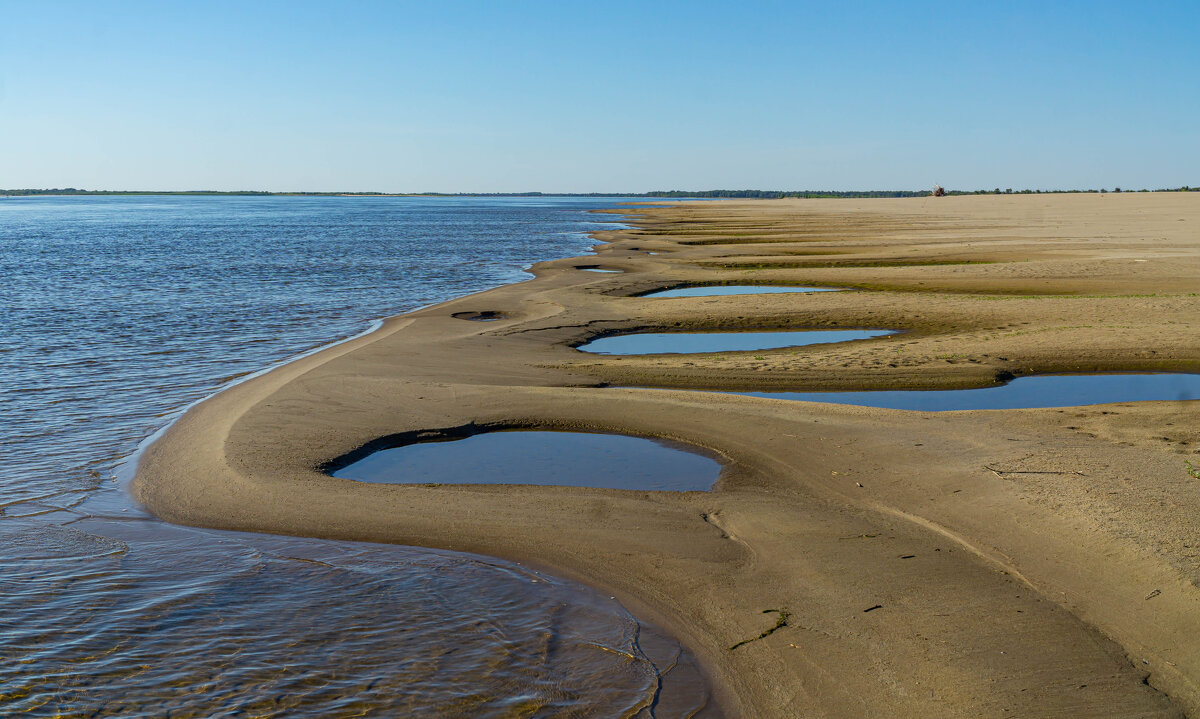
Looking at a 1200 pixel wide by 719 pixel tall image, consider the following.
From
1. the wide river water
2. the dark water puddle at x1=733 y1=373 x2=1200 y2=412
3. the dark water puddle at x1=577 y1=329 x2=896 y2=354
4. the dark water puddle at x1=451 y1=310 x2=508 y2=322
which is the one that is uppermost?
the dark water puddle at x1=451 y1=310 x2=508 y2=322

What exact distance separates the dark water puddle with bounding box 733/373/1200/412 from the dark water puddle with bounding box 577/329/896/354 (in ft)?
15.2

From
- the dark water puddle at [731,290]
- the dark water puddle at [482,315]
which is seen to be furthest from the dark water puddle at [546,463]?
the dark water puddle at [731,290]

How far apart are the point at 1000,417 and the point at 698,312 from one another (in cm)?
1248

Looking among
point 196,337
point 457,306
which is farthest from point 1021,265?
point 196,337

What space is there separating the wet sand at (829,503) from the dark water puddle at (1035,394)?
1.64 feet

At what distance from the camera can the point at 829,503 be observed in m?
9.33

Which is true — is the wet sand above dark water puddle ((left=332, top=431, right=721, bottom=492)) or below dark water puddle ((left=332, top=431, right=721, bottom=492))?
above

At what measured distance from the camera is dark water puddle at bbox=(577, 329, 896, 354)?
1997 centimetres

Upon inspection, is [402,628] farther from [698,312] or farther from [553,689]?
[698,312]

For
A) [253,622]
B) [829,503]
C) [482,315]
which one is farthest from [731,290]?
[253,622]

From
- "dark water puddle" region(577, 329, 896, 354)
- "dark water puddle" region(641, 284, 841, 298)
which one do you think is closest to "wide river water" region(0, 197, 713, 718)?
"dark water puddle" region(577, 329, 896, 354)

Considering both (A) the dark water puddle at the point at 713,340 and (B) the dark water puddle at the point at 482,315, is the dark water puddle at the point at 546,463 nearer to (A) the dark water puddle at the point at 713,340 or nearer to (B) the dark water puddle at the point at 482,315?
(A) the dark water puddle at the point at 713,340

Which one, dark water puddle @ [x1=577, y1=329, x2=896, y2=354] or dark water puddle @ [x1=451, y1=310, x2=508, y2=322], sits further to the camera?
dark water puddle @ [x1=451, y1=310, x2=508, y2=322]

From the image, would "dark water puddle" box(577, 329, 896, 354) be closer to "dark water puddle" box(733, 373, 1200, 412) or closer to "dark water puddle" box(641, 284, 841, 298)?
"dark water puddle" box(733, 373, 1200, 412)
